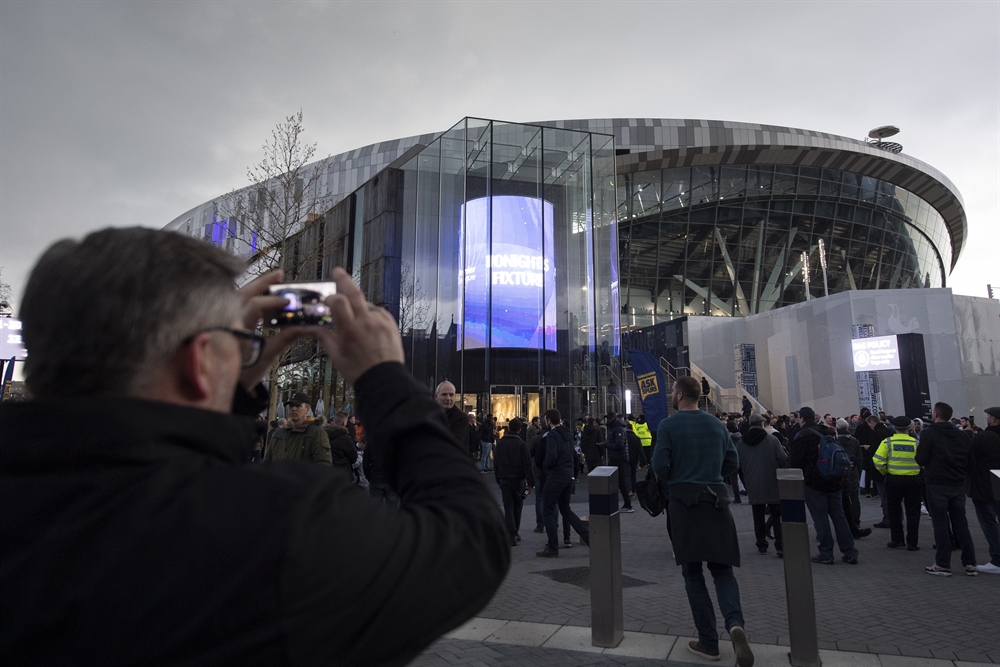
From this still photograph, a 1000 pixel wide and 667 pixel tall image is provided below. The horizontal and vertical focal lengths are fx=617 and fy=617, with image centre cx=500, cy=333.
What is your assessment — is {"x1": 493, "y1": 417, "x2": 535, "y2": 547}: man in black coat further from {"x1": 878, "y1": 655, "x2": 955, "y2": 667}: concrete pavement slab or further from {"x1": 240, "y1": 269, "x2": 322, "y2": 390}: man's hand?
{"x1": 240, "y1": 269, "x2": 322, "y2": 390}: man's hand

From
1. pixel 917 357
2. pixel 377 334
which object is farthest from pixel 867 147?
pixel 377 334

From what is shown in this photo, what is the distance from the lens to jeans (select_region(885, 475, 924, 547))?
8.53 metres

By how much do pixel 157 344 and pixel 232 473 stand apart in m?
0.28

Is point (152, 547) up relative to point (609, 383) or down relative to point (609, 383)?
down

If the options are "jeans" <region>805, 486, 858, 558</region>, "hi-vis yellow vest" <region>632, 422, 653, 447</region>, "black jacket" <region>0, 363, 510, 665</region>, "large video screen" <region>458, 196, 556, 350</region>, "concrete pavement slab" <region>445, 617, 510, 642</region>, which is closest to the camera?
"black jacket" <region>0, 363, 510, 665</region>

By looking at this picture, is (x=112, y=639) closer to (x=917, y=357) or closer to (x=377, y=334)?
(x=377, y=334)

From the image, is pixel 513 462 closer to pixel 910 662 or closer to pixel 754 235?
pixel 910 662

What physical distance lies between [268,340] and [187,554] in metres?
0.52

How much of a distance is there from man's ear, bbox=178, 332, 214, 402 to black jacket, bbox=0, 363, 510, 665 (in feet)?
0.28

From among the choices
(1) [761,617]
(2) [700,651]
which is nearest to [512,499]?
(1) [761,617]

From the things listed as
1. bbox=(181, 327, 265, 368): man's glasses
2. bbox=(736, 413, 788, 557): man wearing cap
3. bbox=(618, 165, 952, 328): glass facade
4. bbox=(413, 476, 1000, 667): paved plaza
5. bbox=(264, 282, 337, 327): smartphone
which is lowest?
bbox=(413, 476, 1000, 667): paved plaza

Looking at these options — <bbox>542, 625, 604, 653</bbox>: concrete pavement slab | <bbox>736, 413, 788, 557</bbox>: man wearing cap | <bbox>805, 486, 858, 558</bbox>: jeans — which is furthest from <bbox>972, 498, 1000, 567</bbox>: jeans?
<bbox>542, 625, 604, 653</bbox>: concrete pavement slab

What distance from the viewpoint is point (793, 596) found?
14.8ft

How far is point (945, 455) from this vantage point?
7539 millimetres
